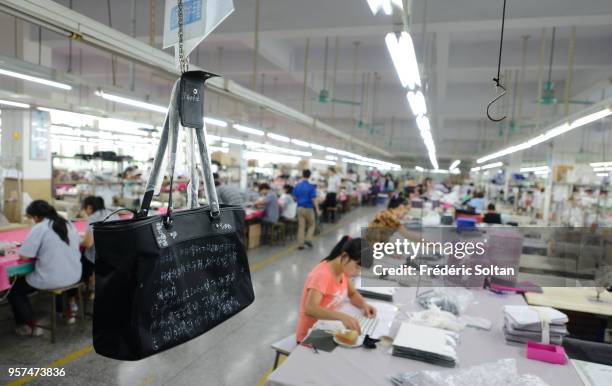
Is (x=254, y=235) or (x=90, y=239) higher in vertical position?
(x=90, y=239)

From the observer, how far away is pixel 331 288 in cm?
270

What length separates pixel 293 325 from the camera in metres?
4.22

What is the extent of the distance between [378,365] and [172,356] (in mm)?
2207

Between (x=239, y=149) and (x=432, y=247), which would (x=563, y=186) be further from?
(x=239, y=149)

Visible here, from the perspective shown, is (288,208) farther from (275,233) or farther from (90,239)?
(90,239)

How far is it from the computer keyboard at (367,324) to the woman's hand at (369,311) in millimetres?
28

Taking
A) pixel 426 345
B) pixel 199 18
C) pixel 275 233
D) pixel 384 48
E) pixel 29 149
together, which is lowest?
pixel 275 233

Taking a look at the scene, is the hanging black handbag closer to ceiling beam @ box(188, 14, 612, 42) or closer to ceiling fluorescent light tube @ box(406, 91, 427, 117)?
ceiling fluorescent light tube @ box(406, 91, 427, 117)

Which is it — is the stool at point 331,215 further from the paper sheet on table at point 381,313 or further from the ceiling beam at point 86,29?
the paper sheet on table at point 381,313

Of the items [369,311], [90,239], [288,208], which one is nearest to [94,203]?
[90,239]

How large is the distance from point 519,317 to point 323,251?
19.6 feet

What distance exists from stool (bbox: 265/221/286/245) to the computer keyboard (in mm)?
5887

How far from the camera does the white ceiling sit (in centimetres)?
445

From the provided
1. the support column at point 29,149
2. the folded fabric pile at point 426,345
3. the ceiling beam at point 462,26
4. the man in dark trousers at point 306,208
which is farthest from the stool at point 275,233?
the folded fabric pile at point 426,345
